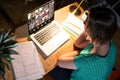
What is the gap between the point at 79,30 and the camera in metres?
2.29

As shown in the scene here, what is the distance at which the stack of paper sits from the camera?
1.85m

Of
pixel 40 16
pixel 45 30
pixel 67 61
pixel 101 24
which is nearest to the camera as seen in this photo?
pixel 101 24

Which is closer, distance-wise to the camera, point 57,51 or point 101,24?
point 101,24

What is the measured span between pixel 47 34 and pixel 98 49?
580 millimetres

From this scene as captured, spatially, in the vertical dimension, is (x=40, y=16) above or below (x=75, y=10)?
above

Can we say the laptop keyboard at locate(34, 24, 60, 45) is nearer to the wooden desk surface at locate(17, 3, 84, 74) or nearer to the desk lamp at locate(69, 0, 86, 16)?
the wooden desk surface at locate(17, 3, 84, 74)

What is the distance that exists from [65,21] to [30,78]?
0.73 m

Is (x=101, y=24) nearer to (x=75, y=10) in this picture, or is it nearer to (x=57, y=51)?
(x=57, y=51)

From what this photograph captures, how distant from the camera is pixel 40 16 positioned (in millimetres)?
2059

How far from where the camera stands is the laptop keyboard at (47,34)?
209cm

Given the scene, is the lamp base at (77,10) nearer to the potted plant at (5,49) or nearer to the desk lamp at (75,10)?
the desk lamp at (75,10)

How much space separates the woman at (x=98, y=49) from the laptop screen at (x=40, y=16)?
1.43 feet

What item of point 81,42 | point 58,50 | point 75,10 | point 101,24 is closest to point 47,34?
point 58,50

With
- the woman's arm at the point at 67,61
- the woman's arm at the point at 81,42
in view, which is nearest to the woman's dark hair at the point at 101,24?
Answer: the woman's arm at the point at 67,61
